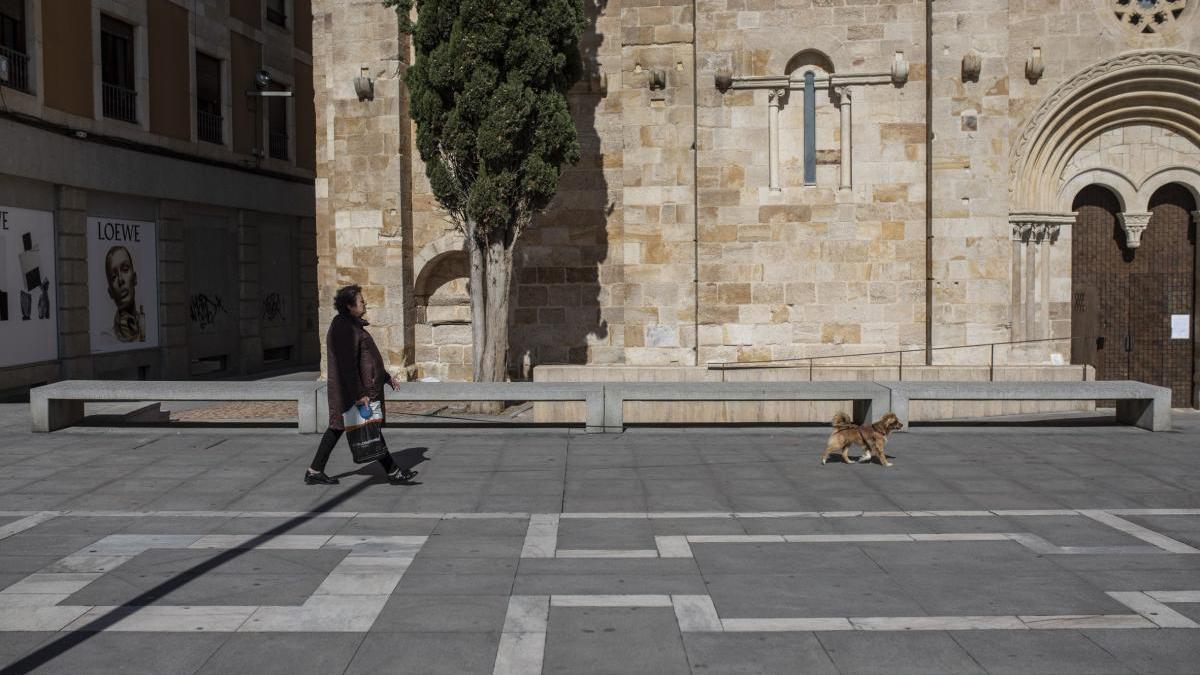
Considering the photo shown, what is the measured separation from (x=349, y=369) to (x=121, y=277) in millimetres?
15156

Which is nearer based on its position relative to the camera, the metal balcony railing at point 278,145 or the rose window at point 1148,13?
the rose window at point 1148,13

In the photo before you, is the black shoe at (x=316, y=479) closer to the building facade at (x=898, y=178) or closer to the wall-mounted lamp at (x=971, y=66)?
the building facade at (x=898, y=178)

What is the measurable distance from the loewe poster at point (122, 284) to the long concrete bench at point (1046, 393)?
16.0 metres

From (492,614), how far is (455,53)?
10758 millimetres

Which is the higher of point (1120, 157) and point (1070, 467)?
point (1120, 157)

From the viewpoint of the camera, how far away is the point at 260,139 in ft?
87.5

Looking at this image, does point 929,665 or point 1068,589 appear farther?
point 1068,589

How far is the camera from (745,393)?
38.1 feet

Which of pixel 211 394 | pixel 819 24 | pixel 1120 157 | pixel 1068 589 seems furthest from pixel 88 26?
pixel 1068 589

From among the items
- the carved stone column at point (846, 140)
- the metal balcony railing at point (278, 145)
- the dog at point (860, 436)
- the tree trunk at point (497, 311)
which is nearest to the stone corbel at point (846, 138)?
the carved stone column at point (846, 140)

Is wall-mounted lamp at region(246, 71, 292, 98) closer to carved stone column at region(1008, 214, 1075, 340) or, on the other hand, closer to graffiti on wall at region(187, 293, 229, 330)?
graffiti on wall at region(187, 293, 229, 330)

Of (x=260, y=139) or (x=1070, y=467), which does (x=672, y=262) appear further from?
(x=260, y=139)

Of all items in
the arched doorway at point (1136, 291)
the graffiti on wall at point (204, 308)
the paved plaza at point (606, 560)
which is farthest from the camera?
the graffiti on wall at point (204, 308)

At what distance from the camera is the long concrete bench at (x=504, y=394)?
11688 mm
